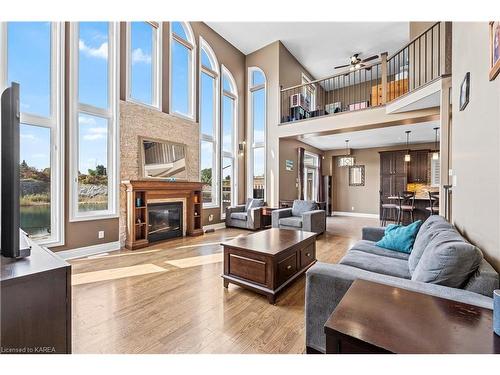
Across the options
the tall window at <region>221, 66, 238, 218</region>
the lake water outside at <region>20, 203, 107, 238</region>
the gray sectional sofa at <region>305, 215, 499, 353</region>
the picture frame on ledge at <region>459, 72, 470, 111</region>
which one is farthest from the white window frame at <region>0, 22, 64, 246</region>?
the picture frame on ledge at <region>459, 72, 470, 111</region>

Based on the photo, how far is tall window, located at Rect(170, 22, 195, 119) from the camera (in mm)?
5422

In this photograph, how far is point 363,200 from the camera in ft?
29.8

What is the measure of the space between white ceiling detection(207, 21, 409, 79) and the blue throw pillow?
18.7 ft

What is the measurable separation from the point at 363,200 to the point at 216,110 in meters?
6.31

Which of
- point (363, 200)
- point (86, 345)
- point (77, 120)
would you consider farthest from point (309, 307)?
point (363, 200)

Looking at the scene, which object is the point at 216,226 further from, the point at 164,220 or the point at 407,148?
the point at 407,148

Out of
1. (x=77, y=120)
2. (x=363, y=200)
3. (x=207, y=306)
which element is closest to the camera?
(x=207, y=306)

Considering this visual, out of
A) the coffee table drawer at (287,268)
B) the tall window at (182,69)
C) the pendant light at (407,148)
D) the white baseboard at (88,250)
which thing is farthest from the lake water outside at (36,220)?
the pendant light at (407,148)

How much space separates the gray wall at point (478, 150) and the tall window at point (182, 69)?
4913 millimetres

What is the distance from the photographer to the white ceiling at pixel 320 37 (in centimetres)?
621

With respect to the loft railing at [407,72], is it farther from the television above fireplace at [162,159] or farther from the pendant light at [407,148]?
the television above fireplace at [162,159]

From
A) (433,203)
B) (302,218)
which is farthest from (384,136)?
(302,218)
